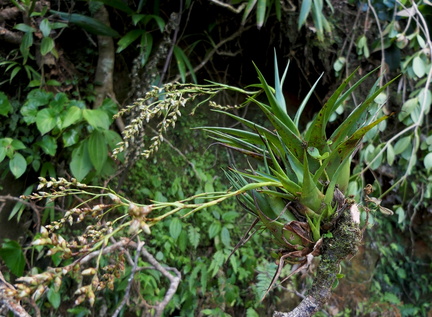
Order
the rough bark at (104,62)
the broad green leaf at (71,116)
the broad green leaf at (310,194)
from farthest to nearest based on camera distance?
the rough bark at (104,62) → the broad green leaf at (71,116) → the broad green leaf at (310,194)

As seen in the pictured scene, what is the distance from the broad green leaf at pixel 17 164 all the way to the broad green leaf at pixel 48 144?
9 cm

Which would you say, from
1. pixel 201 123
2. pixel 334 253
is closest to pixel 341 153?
pixel 334 253

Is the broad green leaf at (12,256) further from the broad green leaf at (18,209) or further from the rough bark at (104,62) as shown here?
the rough bark at (104,62)

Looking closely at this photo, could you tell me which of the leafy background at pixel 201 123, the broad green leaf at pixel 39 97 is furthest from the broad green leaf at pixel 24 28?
the broad green leaf at pixel 39 97

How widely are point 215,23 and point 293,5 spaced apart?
43cm

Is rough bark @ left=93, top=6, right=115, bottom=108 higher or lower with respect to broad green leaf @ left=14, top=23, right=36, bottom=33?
lower

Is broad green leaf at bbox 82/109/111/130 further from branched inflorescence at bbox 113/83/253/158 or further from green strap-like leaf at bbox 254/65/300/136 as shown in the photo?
green strap-like leaf at bbox 254/65/300/136

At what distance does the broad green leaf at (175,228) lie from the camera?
166 cm

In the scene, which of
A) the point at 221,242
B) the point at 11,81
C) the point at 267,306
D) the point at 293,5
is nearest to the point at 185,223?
the point at 221,242

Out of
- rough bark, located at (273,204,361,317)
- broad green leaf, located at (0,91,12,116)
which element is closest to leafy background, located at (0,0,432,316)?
broad green leaf, located at (0,91,12,116)

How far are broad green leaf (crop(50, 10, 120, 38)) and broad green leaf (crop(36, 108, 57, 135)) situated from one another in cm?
48

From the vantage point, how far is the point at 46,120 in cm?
152

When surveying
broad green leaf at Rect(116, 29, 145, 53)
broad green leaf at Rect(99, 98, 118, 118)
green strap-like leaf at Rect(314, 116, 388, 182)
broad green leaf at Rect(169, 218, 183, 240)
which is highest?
green strap-like leaf at Rect(314, 116, 388, 182)

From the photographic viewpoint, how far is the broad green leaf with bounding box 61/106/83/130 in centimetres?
149
